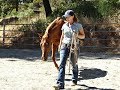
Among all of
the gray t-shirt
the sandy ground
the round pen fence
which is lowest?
the sandy ground

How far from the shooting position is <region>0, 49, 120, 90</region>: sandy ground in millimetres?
8914

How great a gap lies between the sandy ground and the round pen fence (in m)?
1.27

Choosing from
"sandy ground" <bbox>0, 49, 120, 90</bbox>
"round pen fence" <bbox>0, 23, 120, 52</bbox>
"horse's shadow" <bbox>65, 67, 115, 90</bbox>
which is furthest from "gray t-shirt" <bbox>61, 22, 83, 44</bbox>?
"round pen fence" <bbox>0, 23, 120, 52</bbox>

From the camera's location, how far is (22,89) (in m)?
8.54

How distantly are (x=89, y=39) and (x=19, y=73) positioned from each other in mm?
6457

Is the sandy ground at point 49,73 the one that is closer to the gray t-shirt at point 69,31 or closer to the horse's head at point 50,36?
the horse's head at point 50,36

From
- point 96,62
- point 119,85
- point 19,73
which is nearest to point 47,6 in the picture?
point 96,62

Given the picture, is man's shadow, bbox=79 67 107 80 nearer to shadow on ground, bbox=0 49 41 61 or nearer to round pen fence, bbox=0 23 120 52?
shadow on ground, bbox=0 49 41 61

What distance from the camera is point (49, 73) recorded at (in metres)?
10.6

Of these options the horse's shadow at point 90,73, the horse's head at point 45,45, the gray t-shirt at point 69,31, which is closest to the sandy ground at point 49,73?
the horse's shadow at point 90,73

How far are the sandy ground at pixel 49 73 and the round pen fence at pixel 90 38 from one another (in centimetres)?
127

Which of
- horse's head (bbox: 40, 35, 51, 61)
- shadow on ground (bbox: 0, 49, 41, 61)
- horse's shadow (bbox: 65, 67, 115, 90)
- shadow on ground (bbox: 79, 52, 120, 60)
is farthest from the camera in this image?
shadow on ground (bbox: 0, 49, 41, 61)

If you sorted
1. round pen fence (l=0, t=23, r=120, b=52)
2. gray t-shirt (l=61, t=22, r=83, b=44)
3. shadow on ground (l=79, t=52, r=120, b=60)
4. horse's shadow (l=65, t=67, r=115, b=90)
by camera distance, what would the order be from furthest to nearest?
round pen fence (l=0, t=23, r=120, b=52), shadow on ground (l=79, t=52, r=120, b=60), horse's shadow (l=65, t=67, r=115, b=90), gray t-shirt (l=61, t=22, r=83, b=44)

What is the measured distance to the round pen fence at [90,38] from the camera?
52.9 ft
